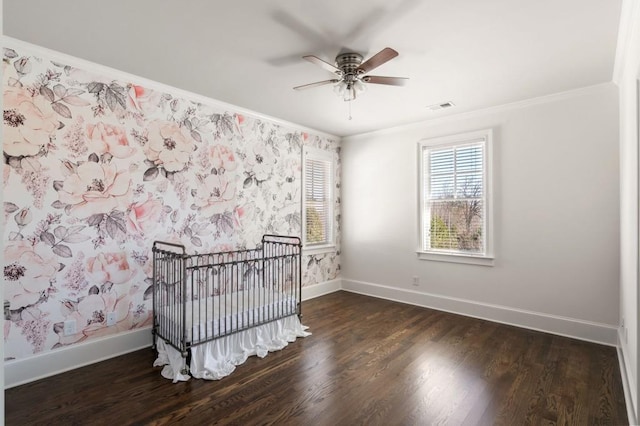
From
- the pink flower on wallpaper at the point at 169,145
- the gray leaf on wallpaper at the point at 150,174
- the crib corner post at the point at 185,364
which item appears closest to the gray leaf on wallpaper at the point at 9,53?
the pink flower on wallpaper at the point at 169,145

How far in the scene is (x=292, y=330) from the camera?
137 inches

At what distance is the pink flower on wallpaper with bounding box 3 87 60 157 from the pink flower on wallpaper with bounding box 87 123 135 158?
0.89 feet

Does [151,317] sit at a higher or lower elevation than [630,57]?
lower

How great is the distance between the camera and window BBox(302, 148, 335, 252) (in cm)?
497

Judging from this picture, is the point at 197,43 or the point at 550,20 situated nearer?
the point at 550,20

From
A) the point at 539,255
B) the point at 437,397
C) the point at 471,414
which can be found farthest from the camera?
the point at 539,255

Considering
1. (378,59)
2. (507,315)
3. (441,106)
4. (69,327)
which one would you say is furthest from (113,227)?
(507,315)

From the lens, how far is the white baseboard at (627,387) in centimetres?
201

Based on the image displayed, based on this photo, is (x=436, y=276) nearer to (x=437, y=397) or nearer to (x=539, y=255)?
(x=539, y=255)

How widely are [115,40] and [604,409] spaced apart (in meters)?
4.31

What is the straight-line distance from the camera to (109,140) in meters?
3.01

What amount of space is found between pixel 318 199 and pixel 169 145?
237cm

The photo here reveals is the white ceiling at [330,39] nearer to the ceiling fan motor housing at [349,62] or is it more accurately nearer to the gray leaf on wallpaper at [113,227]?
the ceiling fan motor housing at [349,62]

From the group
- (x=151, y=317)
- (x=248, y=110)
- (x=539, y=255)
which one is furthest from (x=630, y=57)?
(x=151, y=317)
